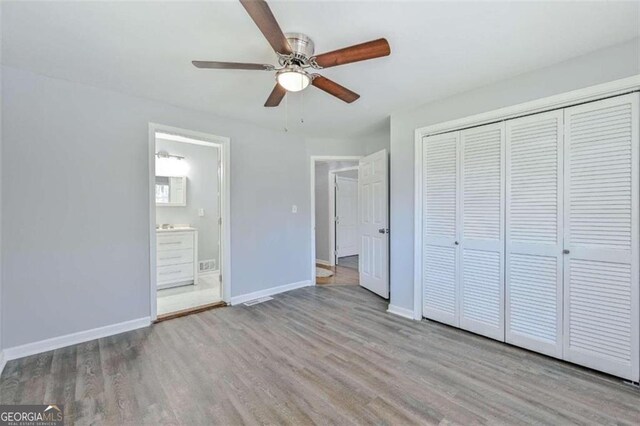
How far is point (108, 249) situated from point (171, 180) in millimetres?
2239

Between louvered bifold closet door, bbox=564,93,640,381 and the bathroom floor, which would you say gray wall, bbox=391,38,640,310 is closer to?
louvered bifold closet door, bbox=564,93,640,381

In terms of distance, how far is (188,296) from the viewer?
3.79 m

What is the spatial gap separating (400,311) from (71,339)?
10.6ft

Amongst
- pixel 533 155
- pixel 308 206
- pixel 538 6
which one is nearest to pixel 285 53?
→ pixel 538 6

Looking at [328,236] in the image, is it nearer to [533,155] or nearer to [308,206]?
[308,206]

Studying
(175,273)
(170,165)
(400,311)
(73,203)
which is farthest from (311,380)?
(170,165)

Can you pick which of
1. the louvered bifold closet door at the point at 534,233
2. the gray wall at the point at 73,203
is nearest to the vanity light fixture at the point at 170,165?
the gray wall at the point at 73,203

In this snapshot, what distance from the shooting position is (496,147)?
2529 millimetres

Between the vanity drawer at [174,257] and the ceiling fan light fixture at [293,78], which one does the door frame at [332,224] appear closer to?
the vanity drawer at [174,257]

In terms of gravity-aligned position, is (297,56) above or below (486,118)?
above

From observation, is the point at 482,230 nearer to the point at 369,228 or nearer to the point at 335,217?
the point at 369,228

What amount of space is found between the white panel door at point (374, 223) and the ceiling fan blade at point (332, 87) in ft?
5.43

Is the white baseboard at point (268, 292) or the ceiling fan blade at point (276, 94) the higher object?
the ceiling fan blade at point (276, 94)

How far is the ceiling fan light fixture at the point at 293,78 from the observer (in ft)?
5.89
